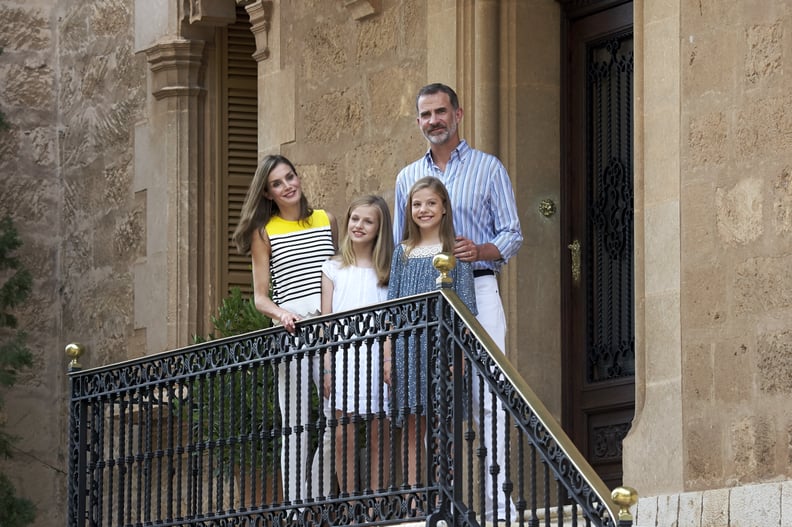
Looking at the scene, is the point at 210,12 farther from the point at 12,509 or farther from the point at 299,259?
the point at 299,259

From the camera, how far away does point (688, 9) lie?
8711 mm

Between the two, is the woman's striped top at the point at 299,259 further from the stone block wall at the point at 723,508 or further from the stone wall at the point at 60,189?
the stone wall at the point at 60,189

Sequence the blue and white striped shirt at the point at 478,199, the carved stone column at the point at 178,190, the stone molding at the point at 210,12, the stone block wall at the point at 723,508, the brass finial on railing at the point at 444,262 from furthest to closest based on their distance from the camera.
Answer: the carved stone column at the point at 178,190 → the stone molding at the point at 210,12 → the blue and white striped shirt at the point at 478,199 → the stone block wall at the point at 723,508 → the brass finial on railing at the point at 444,262

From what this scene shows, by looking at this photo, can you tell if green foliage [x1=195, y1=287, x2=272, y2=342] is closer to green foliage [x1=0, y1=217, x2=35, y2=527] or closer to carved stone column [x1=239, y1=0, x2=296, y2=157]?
carved stone column [x1=239, y1=0, x2=296, y2=157]

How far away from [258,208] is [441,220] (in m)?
1.08

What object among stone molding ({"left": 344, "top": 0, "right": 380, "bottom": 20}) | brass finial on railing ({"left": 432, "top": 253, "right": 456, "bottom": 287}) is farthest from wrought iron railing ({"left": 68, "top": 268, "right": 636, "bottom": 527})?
stone molding ({"left": 344, "top": 0, "right": 380, "bottom": 20})

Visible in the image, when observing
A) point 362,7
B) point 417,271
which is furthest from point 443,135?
point 362,7

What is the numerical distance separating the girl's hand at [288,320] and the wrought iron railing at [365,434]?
0.05 metres

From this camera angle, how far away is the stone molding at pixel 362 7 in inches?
452

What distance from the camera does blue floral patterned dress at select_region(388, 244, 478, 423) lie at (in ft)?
24.5

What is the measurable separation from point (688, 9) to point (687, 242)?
3.66ft

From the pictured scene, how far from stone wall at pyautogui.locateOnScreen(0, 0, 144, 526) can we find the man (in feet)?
22.8

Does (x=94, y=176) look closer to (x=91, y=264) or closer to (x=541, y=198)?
(x=91, y=264)

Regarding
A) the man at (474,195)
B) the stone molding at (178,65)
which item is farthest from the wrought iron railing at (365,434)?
the stone molding at (178,65)
